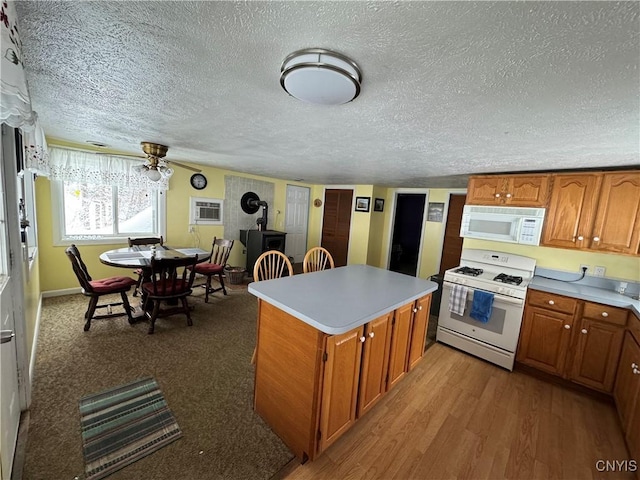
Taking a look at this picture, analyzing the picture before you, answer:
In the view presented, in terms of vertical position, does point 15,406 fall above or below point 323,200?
below

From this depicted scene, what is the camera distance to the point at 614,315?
213 cm

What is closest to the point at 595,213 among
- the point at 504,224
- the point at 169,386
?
the point at 504,224

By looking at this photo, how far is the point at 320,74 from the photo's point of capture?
1.01 m

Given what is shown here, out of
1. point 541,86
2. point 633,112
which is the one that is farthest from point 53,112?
point 633,112

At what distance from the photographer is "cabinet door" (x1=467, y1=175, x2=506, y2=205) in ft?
9.53

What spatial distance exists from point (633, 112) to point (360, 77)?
1.36m

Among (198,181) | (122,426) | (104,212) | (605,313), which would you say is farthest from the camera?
(198,181)

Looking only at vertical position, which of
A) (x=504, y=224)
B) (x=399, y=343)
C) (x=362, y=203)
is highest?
(x=362, y=203)

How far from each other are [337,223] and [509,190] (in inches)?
149

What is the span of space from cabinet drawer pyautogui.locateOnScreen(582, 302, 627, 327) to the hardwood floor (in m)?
0.72

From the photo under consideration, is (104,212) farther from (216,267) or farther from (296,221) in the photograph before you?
(296,221)

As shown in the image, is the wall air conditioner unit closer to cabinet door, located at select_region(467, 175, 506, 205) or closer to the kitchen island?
the kitchen island

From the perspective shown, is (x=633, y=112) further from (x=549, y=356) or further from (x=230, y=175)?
(x=230, y=175)

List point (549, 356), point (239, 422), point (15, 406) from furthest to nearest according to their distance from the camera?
point (549, 356) → point (239, 422) → point (15, 406)
